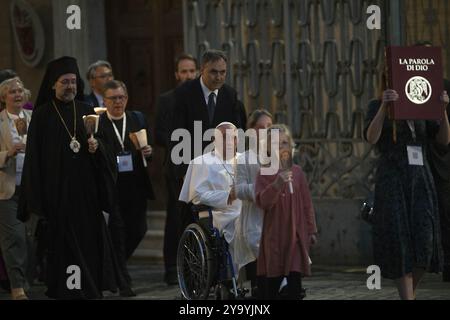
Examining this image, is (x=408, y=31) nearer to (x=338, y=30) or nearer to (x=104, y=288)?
(x=338, y=30)

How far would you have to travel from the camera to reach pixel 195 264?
12.6m

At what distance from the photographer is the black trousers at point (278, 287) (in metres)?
11.8

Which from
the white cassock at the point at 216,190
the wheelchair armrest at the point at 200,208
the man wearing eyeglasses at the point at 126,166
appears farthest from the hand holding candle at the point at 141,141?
the wheelchair armrest at the point at 200,208

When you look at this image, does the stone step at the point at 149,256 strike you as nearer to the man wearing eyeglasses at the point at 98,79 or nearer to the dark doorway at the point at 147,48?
the dark doorway at the point at 147,48

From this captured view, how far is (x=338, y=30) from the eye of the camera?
51.4ft

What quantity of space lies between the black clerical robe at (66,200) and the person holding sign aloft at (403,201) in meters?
2.77

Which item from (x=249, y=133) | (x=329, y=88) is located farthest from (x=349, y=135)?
(x=249, y=133)

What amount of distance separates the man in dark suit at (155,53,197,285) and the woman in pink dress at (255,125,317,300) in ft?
7.82

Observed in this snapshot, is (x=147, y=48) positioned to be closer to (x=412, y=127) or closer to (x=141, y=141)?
(x=141, y=141)

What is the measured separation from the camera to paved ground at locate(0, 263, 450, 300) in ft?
A: 42.9

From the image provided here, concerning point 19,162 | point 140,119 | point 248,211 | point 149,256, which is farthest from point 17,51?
point 248,211

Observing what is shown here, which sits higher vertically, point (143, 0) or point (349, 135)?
point (143, 0)

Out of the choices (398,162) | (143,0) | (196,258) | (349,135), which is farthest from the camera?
(143,0)
